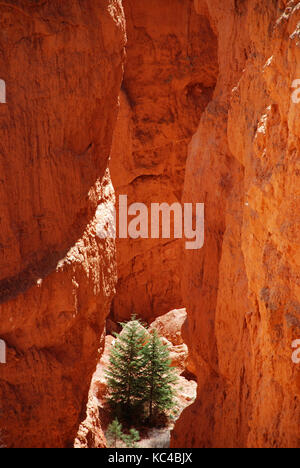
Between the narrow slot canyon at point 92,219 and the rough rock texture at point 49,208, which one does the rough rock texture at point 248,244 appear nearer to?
the narrow slot canyon at point 92,219

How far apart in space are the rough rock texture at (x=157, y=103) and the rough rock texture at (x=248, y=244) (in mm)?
4589

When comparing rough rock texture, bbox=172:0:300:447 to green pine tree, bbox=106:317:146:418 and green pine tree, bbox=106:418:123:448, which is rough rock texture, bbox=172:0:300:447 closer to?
green pine tree, bbox=106:418:123:448

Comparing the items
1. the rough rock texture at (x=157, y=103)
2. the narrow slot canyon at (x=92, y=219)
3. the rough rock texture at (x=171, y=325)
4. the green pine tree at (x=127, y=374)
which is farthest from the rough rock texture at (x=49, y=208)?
the rough rock texture at (x=157, y=103)

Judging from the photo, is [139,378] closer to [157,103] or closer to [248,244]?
[248,244]

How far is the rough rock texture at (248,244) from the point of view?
352 cm

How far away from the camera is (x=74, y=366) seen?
5.88 meters

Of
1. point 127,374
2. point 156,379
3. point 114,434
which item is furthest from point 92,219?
point 156,379

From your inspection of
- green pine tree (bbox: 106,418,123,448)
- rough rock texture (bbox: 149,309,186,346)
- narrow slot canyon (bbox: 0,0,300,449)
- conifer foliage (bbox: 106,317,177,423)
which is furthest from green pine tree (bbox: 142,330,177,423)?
rough rock texture (bbox: 149,309,186,346)

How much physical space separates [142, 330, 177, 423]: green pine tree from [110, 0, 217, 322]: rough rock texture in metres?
3.30

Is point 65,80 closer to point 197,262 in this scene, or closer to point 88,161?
point 88,161

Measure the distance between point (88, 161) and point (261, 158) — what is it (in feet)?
7.90

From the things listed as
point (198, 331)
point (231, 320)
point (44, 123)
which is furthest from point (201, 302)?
point (44, 123)

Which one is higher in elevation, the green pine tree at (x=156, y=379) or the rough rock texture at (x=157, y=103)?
the rough rock texture at (x=157, y=103)

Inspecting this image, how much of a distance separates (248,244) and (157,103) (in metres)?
7.57
